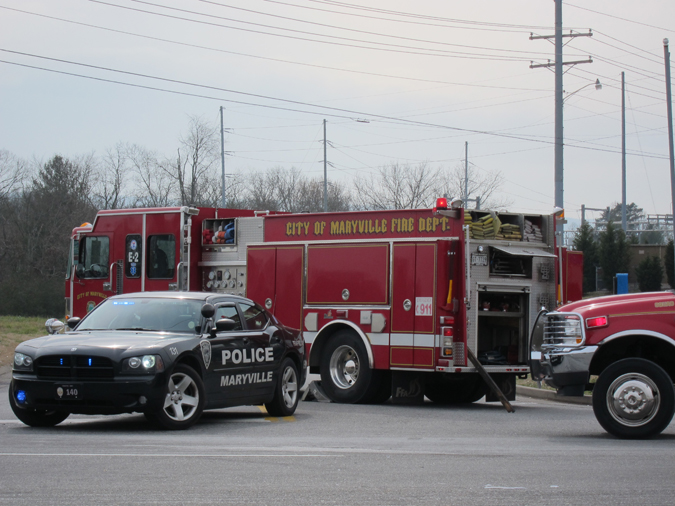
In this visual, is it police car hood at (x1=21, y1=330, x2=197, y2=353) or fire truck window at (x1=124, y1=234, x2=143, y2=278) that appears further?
fire truck window at (x1=124, y1=234, x2=143, y2=278)

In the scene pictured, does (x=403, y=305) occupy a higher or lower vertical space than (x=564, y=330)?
higher

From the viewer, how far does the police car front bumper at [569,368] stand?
1016cm

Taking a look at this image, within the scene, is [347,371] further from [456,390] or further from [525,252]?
[525,252]

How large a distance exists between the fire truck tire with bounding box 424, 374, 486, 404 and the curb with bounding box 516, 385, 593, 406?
1802 millimetres

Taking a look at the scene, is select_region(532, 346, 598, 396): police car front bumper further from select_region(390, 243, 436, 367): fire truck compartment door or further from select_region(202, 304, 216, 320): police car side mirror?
select_region(202, 304, 216, 320): police car side mirror

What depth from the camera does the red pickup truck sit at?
9.73 metres

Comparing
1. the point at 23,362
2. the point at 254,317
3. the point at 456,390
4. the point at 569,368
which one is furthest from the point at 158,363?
the point at 456,390

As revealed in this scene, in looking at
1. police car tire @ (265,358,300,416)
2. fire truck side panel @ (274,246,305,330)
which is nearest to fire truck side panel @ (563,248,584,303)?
fire truck side panel @ (274,246,305,330)

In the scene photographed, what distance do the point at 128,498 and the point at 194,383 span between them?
389 centimetres

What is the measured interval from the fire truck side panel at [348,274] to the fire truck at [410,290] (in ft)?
0.06

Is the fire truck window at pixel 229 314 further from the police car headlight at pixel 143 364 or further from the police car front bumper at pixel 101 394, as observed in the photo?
the police car front bumper at pixel 101 394

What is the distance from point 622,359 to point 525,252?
4.25 m

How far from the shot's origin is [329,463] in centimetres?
789

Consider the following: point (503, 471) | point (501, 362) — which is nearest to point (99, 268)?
point (501, 362)
